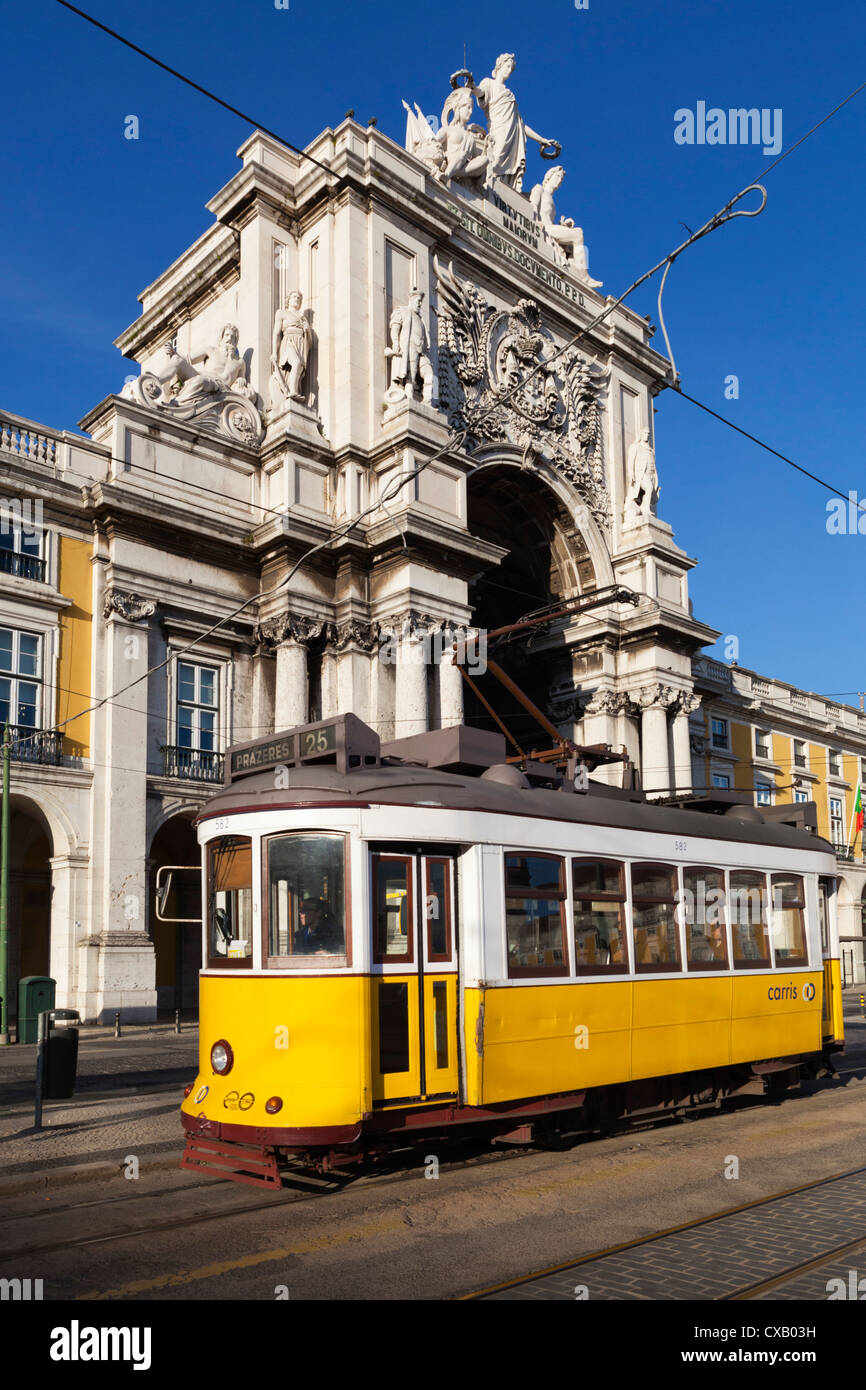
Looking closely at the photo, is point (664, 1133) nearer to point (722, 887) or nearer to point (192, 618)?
point (722, 887)

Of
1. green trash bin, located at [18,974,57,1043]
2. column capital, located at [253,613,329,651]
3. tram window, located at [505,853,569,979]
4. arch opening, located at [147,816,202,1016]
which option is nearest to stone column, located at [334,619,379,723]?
column capital, located at [253,613,329,651]

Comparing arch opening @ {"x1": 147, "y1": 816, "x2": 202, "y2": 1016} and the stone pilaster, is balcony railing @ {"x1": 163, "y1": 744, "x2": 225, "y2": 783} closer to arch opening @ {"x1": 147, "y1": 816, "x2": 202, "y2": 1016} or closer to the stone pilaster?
arch opening @ {"x1": 147, "y1": 816, "x2": 202, "y2": 1016}

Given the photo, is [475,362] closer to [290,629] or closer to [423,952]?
[290,629]

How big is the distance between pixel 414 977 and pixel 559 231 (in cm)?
3584

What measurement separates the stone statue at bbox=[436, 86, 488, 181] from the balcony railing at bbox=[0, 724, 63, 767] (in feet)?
71.0

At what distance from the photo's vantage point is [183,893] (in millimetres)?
29047

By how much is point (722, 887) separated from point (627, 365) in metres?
32.0

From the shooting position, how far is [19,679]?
23.8 meters

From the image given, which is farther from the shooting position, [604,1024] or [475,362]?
[475,362]

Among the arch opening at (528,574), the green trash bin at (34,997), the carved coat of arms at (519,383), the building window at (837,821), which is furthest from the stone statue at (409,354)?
the building window at (837,821)

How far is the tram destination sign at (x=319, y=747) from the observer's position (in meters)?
9.84

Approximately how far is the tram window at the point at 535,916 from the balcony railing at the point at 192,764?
16818 mm

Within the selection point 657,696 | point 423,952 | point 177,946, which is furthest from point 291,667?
point 423,952

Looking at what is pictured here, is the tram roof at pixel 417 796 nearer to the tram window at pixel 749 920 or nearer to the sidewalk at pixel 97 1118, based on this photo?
the tram window at pixel 749 920
